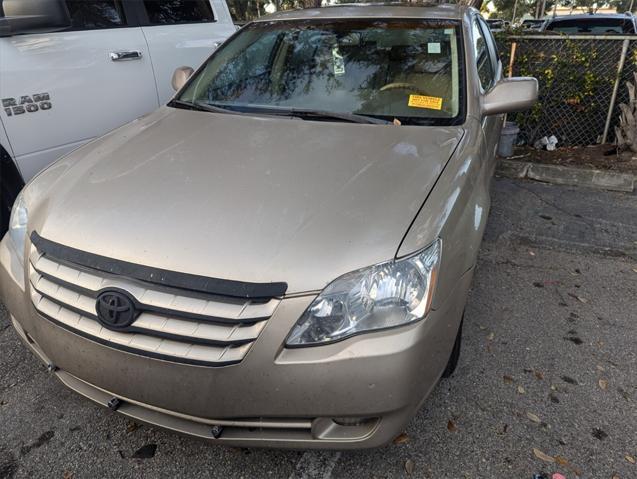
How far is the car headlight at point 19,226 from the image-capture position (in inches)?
78.3

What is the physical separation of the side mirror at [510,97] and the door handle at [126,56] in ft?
8.84

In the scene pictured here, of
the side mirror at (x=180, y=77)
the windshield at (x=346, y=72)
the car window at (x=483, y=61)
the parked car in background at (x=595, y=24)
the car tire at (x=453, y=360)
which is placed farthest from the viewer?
the parked car in background at (x=595, y=24)

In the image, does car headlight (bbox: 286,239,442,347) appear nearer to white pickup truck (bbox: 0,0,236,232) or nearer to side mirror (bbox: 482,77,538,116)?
side mirror (bbox: 482,77,538,116)

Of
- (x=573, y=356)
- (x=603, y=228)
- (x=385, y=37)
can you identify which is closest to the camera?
(x=573, y=356)

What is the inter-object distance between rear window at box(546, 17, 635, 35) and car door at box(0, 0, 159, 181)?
8.30 m

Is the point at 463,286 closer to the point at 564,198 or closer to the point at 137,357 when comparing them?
the point at 137,357

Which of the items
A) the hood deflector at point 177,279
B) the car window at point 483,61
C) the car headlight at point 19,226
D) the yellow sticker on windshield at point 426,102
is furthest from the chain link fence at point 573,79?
the car headlight at point 19,226

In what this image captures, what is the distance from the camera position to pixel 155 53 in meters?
4.03

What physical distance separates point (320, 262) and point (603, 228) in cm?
371

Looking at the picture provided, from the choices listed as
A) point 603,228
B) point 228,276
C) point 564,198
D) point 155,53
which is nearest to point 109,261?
point 228,276

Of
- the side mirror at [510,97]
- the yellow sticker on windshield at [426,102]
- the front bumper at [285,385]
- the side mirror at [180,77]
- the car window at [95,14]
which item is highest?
the car window at [95,14]

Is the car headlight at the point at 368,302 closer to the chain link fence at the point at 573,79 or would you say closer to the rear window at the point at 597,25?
the chain link fence at the point at 573,79

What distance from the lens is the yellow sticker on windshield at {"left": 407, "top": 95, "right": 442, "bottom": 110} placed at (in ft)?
8.50

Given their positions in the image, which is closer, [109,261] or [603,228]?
[109,261]
